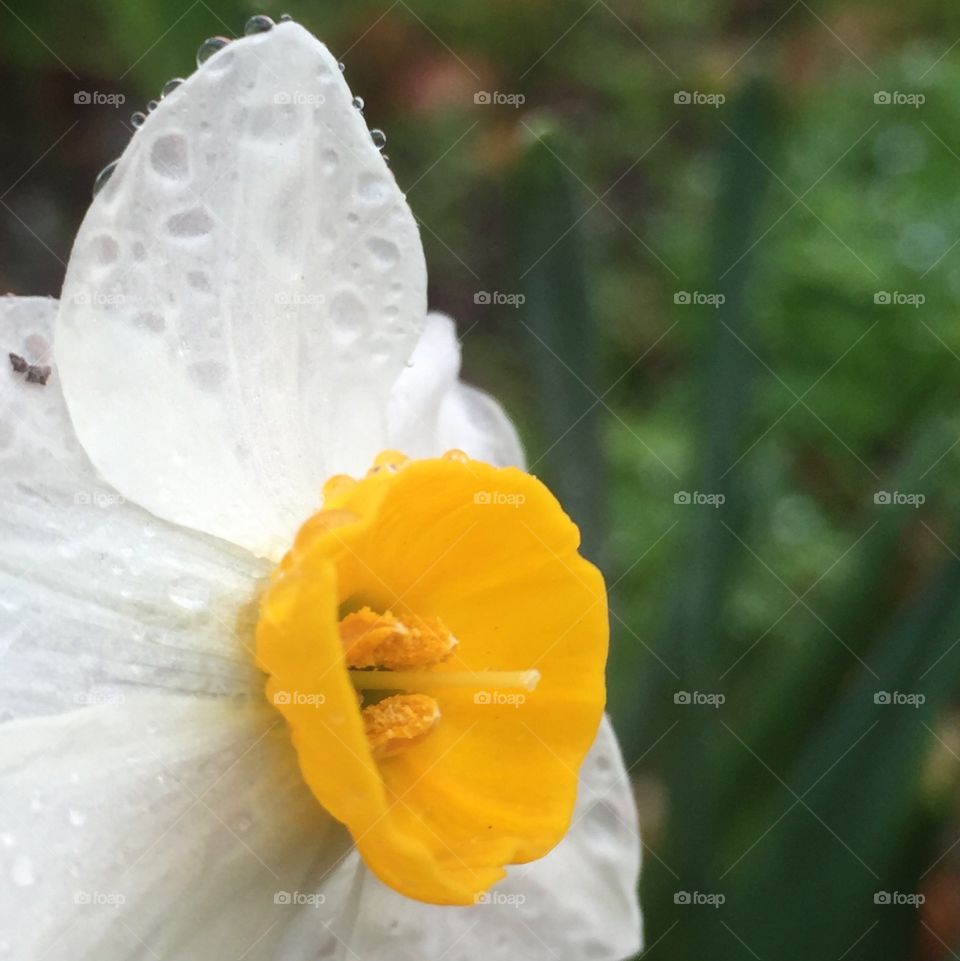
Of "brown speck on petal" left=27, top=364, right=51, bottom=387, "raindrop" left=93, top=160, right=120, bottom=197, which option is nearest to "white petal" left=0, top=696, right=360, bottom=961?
"brown speck on petal" left=27, top=364, right=51, bottom=387

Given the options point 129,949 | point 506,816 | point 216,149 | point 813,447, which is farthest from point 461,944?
point 813,447

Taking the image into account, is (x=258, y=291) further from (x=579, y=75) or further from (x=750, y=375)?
(x=579, y=75)

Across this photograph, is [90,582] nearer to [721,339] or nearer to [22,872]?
[22,872]

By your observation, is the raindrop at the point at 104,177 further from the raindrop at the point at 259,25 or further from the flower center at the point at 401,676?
the flower center at the point at 401,676

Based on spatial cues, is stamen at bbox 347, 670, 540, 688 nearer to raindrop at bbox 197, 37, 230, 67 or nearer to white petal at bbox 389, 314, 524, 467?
white petal at bbox 389, 314, 524, 467

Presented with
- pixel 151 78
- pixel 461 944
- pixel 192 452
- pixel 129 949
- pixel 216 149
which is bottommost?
pixel 461 944

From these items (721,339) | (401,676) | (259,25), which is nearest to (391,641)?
(401,676)
